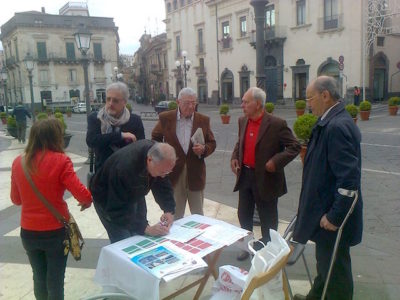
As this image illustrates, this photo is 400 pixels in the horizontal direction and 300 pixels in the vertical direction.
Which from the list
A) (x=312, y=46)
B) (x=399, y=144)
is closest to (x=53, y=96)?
(x=312, y=46)

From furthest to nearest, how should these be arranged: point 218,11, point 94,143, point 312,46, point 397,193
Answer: point 218,11 < point 312,46 < point 397,193 < point 94,143

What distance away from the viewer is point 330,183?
2.35 metres

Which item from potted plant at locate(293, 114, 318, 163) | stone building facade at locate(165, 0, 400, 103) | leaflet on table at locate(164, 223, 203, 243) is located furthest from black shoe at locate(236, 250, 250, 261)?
stone building facade at locate(165, 0, 400, 103)

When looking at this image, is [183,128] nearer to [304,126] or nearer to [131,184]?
[131,184]

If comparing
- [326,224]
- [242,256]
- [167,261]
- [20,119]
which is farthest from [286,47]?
[167,261]

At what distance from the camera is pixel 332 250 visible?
2449mm

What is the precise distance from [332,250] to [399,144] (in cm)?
796

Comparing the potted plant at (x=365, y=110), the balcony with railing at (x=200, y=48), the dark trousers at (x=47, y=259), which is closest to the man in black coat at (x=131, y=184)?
the dark trousers at (x=47, y=259)

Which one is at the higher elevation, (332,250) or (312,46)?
(312,46)

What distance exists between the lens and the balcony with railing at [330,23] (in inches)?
905

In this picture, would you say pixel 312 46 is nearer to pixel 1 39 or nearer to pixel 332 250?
pixel 332 250

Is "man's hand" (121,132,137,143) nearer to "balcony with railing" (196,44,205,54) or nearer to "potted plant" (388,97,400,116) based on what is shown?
"potted plant" (388,97,400,116)

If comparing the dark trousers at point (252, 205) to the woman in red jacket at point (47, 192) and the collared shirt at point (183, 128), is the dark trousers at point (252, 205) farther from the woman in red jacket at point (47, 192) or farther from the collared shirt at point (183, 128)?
the woman in red jacket at point (47, 192)

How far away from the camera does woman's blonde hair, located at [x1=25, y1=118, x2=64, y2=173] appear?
2.32 metres
